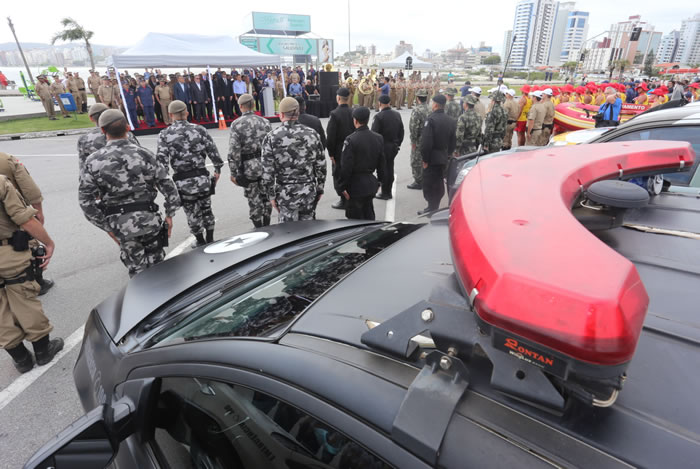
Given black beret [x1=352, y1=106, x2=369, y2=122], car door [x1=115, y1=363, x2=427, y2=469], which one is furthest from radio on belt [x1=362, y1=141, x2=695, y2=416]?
black beret [x1=352, y1=106, x2=369, y2=122]

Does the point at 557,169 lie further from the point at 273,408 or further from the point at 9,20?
the point at 9,20

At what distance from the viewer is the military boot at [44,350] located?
3.01 m

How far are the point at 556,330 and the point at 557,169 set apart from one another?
29.9 inches

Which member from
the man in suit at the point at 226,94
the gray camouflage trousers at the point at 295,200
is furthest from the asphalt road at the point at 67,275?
the man in suit at the point at 226,94

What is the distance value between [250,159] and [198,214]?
1051 millimetres

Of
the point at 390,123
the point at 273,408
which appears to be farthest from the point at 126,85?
the point at 273,408

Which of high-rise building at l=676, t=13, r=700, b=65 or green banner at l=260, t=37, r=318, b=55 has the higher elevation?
high-rise building at l=676, t=13, r=700, b=65

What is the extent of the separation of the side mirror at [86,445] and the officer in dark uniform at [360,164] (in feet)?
12.5

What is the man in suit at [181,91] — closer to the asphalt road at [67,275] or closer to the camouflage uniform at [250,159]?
the asphalt road at [67,275]

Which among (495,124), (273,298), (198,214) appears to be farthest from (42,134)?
(273,298)

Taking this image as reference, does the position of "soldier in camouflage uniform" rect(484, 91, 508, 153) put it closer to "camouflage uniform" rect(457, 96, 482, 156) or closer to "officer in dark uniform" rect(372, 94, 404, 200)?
"camouflage uniform" rect(457, 96, 482, 156)

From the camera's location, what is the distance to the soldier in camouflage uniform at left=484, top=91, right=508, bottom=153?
7.56 m

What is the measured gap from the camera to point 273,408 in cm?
121

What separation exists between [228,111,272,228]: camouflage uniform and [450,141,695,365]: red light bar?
438 cm
